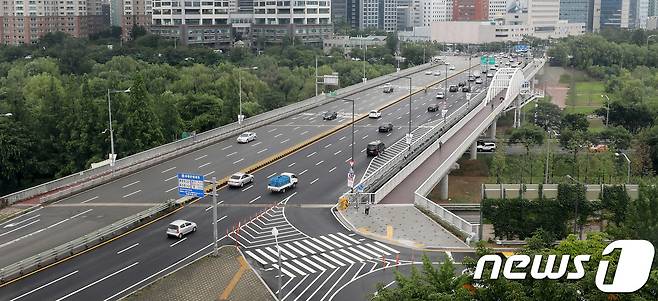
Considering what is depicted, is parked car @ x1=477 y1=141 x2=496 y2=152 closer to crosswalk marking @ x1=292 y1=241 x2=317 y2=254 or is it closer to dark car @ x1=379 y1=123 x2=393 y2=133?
dark car @ x1=379 y1=123 x2=393 y2=133

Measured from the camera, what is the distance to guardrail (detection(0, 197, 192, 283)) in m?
34.8

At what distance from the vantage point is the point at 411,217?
4456 centimetres

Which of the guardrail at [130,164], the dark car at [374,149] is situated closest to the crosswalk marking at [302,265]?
the guardrail at [130,164]

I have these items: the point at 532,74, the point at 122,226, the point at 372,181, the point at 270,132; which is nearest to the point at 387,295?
the point at 122,226

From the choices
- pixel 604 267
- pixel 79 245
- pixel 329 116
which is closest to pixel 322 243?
pixel 79 245

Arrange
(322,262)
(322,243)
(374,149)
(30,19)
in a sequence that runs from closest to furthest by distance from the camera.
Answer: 1. (322,262)
2. (322,243)
3. (374,149)
4. (30,19)

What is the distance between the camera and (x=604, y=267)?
21891 millimetres

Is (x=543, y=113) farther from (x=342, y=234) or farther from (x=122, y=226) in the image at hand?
(x=122, y=226)

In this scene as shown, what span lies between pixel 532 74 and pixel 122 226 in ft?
290

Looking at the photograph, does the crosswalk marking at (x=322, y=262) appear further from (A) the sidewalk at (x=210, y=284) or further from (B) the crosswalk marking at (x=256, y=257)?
(A) the sidewalk at (x=210, y=284)

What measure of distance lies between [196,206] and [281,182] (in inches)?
240

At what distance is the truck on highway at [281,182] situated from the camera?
49750 mm

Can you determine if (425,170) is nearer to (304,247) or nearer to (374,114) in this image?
(304,247)

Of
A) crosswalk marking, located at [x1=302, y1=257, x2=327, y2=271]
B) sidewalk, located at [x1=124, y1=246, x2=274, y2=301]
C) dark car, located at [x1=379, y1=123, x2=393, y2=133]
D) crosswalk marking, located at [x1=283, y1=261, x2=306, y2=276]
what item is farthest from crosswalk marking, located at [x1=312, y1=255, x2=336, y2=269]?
dark car, located at [x1=379, y1=123, x2=393, y2=133]
